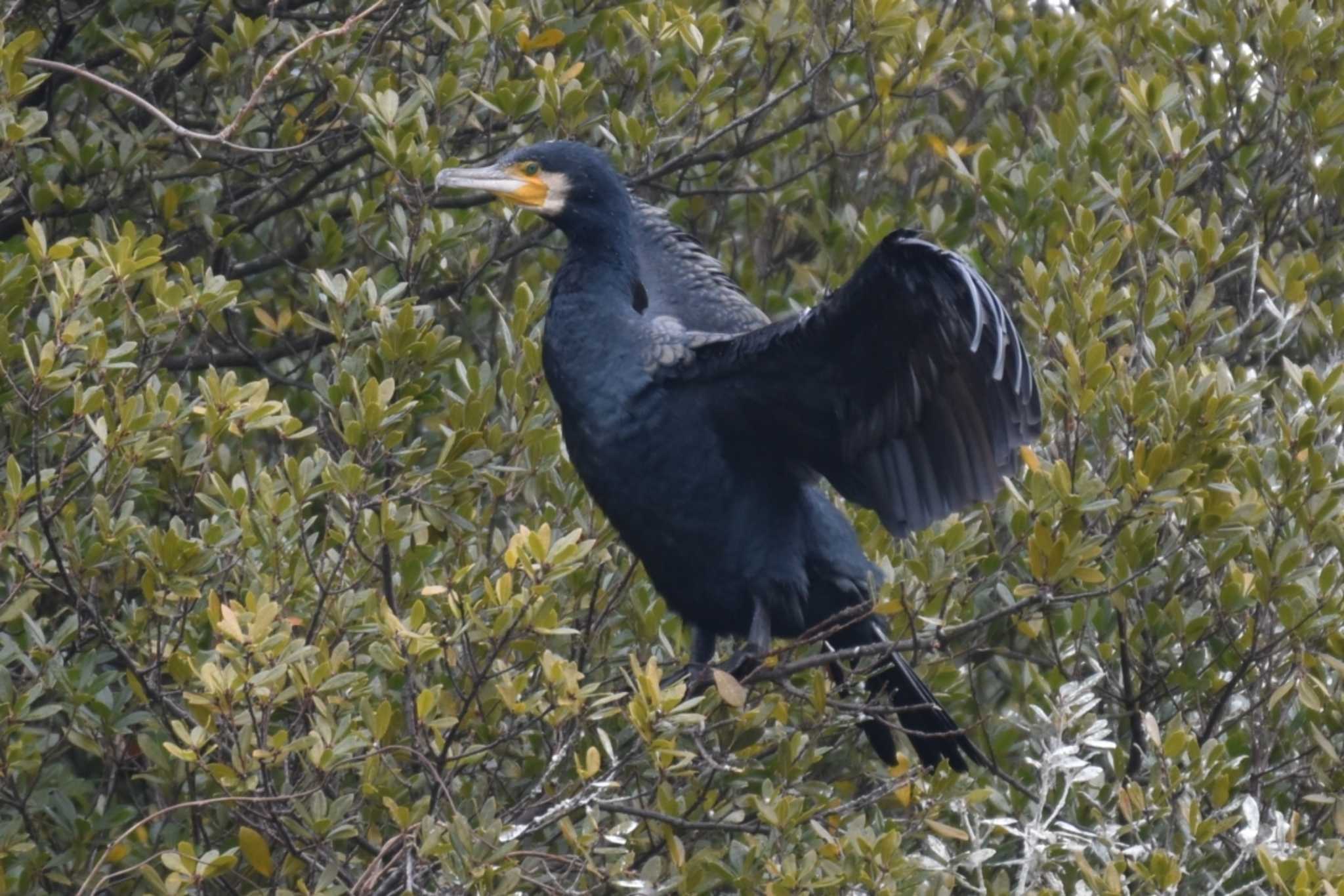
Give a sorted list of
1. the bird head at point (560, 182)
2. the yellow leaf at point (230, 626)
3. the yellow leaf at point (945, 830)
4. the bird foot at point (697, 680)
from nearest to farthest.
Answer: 1. the yellow leaf at point (230, 626)
2. the yellow leaf at point (945, 830)
3. the bird foot at point (697, 680)
4. the bird head at point (560, 182)

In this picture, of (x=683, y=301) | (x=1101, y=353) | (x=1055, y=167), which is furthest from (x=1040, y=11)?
(x=1101, y=353)

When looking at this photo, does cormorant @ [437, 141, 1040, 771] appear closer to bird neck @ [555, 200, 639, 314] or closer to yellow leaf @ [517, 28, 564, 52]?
bird neck @ [555, 200, 639, 314]

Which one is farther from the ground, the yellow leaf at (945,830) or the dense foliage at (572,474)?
the dense foliage at (572,474)

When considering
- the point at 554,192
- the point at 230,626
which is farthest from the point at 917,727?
the point at 230,626

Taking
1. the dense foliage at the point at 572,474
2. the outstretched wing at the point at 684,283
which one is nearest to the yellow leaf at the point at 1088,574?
the dense foliage at the point at 572,474

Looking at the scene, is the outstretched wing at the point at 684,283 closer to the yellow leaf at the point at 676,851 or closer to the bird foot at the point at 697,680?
the bird foot at the point at 697,680

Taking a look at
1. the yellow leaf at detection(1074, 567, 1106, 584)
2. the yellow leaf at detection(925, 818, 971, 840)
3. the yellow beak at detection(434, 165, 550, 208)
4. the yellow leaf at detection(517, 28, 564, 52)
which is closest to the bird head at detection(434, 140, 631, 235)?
the yellow beak at detection(434, 165, 550, 208)

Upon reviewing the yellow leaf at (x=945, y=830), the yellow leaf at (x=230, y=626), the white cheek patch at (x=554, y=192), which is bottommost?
the yellow leaf at (x=945, y=830)

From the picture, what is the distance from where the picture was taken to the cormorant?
3.97 metres

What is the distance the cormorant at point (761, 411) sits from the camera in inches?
156

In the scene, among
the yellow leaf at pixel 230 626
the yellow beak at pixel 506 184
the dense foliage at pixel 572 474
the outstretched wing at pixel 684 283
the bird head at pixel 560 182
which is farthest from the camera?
the outstretched wing at pixel 684 283

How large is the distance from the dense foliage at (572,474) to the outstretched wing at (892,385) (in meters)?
0.13

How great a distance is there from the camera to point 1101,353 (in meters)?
3.98

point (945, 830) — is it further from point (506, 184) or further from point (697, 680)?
point (506, 184)
